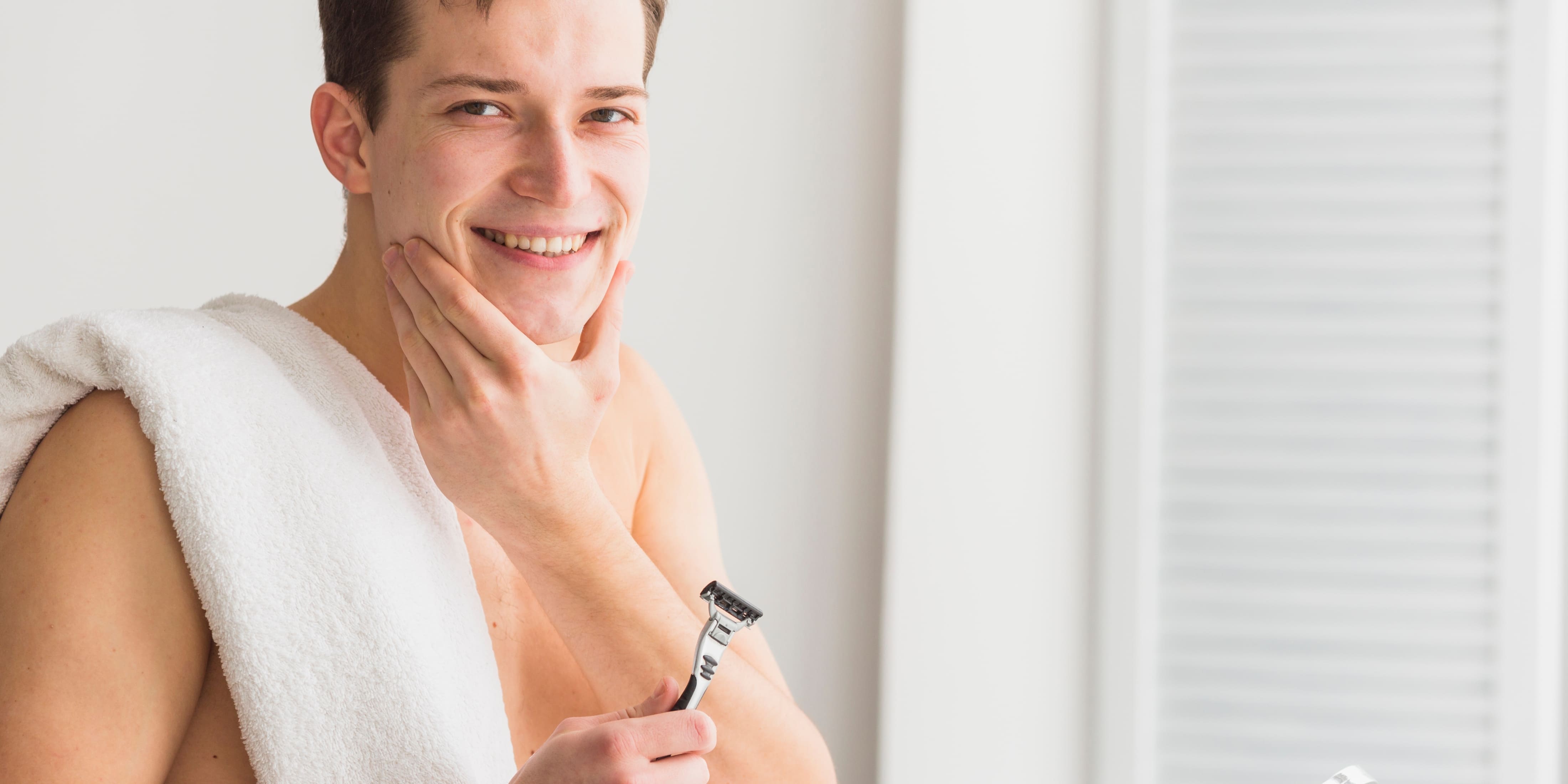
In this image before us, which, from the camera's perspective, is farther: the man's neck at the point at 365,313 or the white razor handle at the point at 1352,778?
the man's neck at the point at 365,313

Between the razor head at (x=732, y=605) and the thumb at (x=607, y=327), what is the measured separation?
0.84 ft

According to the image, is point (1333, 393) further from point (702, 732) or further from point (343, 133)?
point (343, 133)

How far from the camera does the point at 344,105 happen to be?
0.79 meters

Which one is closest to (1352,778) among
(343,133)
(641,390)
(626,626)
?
(626,626)

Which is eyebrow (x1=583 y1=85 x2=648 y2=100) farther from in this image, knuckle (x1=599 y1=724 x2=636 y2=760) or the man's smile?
knuckle (x1=599 y1=724 x2=636 y2=760)

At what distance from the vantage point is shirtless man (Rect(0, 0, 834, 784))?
23.4 inches

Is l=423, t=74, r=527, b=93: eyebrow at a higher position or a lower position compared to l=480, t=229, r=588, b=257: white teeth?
higher

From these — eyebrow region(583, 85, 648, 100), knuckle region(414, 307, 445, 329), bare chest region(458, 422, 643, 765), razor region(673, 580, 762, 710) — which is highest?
eyebrow region(583, 85, 648, 100)

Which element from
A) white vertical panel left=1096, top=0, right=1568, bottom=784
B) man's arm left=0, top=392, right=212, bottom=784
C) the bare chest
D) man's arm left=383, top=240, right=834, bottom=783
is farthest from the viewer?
white vertical panel left=1096, top=0, right=1568, bottom=784

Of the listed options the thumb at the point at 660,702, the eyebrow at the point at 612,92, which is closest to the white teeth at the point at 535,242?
the eyebrow at the point at 612,92

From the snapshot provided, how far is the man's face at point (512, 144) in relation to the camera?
741 millimetres

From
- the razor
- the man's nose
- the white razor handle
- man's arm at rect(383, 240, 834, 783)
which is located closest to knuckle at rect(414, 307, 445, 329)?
man's arm at rect(383, 240, 834, 783)

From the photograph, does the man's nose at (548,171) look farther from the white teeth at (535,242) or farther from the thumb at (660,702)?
the thumb at (660,702)

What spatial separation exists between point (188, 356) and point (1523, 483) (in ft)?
4.39
